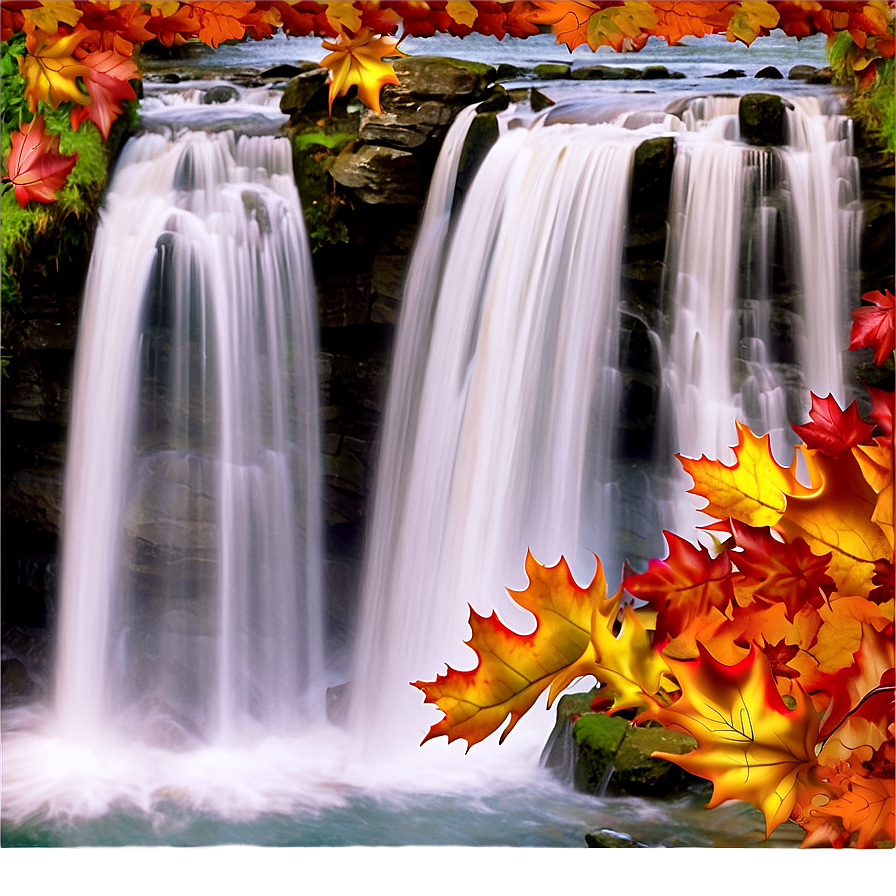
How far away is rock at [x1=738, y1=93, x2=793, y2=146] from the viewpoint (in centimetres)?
111

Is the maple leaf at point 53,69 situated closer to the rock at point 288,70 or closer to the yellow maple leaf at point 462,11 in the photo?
the rock at point 288,70

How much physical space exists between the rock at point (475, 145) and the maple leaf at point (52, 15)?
467 millimetres

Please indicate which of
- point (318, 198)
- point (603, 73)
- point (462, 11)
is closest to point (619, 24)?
point (603, 73)

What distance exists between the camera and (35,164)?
1.05m

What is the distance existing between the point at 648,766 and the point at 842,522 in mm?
540

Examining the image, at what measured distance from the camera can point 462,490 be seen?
116cm

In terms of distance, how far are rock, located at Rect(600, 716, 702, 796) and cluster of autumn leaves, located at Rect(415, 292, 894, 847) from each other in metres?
0.30

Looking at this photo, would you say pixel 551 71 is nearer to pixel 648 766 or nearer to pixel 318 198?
pixel 318 198

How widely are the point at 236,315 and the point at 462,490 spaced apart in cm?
37

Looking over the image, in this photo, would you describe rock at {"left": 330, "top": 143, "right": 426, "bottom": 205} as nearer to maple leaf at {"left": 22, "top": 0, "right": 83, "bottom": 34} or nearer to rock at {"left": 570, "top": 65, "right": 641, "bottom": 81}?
rock at {"left": 570, "top": 65, "right": 641, "bottom": 81}

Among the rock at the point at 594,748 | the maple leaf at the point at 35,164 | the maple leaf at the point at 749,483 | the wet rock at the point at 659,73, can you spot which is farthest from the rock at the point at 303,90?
the rock at the point at 594,748

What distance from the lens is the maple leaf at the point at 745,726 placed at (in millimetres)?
557

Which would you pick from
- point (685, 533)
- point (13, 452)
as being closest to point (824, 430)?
point (685, 533)

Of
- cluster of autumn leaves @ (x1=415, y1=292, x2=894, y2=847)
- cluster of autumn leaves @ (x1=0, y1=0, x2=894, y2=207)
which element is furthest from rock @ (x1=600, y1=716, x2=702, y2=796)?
cluster of autumn leaves @ (x1=0, y1=0, x2=894, y2=207)
